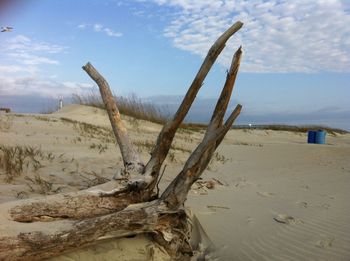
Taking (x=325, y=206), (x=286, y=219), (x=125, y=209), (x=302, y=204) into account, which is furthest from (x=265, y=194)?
(x=125, y=209)

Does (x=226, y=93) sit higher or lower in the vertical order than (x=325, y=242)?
higher

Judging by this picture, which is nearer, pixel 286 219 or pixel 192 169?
pixel 192 169

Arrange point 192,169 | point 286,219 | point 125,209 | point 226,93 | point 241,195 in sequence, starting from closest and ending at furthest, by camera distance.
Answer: point 125,209 < point 192,169 < point 226,93 < point 286,219 < point 241,195

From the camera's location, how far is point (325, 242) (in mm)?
3365

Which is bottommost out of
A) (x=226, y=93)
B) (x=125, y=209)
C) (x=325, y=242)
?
(x=325, y=242)

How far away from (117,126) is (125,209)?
115 cm

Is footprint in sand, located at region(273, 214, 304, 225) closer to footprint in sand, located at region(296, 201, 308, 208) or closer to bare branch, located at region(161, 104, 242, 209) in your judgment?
footprint in sand, located at region(296, 201, 308, 208)

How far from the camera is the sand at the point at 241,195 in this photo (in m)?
3.17

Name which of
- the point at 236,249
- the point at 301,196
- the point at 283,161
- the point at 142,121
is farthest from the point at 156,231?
the point at 142,121

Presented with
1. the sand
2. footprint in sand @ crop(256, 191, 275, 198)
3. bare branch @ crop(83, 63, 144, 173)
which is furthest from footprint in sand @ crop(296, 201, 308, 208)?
bare branch @ crop(83, 63, 144, 173)

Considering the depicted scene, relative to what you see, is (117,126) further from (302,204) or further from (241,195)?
(302,204)

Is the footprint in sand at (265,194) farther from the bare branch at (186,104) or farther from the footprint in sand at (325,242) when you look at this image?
the bare branch at (186,104)

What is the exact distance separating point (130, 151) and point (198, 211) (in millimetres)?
918

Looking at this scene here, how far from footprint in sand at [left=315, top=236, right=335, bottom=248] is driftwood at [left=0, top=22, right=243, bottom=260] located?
3.59ft
